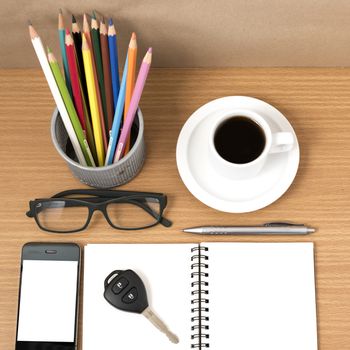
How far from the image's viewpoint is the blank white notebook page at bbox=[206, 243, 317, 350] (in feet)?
2.31

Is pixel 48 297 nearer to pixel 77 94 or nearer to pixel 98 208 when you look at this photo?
pixel 98 208

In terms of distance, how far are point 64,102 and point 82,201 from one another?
0.16m

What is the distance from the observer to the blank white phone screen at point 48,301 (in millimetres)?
704

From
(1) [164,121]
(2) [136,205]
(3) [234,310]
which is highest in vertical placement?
(1) [164,121]

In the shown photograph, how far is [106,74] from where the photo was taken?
0.63 m

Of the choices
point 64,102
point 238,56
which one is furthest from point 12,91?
point 238,56

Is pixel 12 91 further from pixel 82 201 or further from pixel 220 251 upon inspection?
pixel 220 251

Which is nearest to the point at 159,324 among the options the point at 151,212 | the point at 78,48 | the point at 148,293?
the point at 148,293

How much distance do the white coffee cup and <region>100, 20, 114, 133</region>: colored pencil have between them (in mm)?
129

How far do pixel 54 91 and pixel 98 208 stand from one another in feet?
0.62

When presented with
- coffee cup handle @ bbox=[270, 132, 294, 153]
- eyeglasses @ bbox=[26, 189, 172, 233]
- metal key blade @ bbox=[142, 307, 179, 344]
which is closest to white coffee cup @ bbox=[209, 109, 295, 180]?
coffee cup handle @ bbox=[270, 132, 294, 153]

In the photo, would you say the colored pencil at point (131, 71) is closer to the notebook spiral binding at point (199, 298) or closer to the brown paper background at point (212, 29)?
the brown paper background at point (212, 29)

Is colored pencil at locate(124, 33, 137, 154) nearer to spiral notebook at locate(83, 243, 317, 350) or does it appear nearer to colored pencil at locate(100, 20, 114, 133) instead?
colored pencil at locate(100, 20, 114, 133)

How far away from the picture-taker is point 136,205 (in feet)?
2.42
